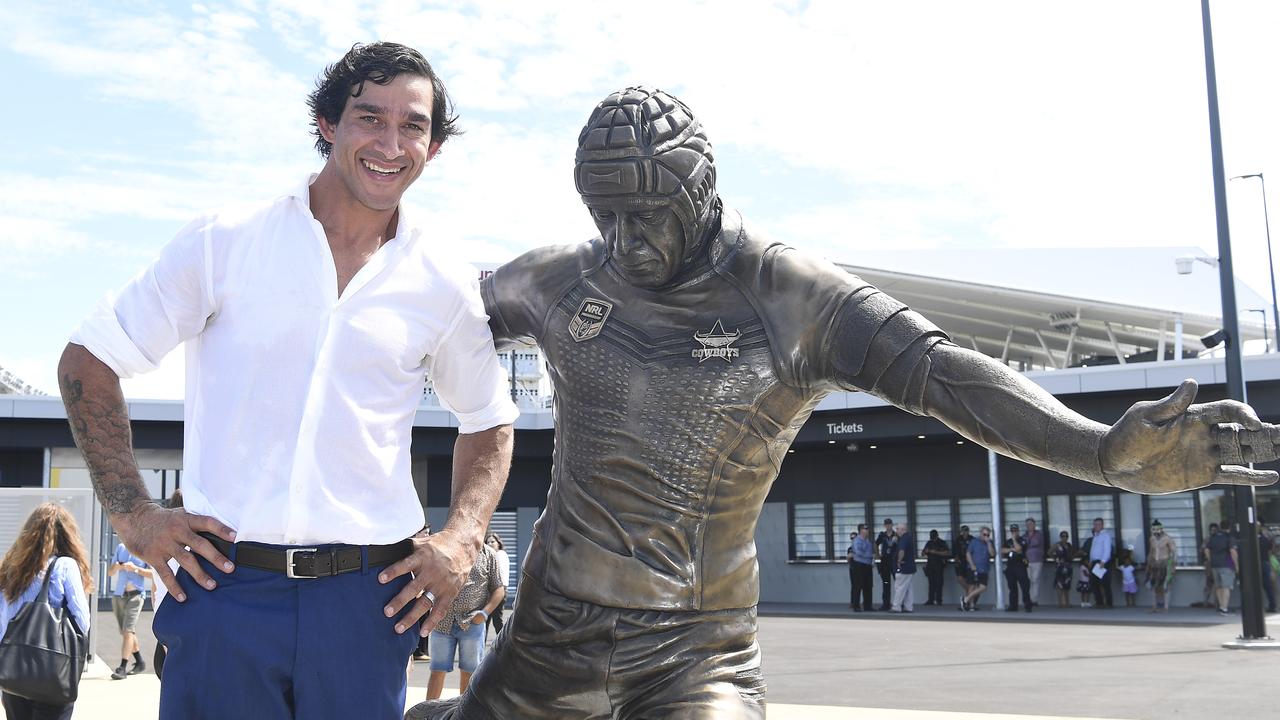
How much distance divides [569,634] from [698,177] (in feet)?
3.73

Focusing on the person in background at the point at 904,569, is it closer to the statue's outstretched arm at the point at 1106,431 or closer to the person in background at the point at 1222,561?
the person in background at the point at 1222,561

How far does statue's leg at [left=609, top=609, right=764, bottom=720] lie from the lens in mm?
2893

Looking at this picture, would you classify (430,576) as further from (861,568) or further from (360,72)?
(861,568)

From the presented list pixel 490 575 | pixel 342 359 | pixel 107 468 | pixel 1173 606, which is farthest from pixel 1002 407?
pixel 1173 606

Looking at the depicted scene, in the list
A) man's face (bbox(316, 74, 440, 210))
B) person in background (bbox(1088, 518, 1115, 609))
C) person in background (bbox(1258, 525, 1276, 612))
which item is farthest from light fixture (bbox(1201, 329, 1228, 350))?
man's face (bbox(316, 74, 440, 210))

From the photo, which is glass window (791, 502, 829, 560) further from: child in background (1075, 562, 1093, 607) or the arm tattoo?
the arm tattoo

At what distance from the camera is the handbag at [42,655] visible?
6188 mm

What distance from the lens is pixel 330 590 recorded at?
251cm

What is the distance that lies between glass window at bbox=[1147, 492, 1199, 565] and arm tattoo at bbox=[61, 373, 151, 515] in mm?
20995

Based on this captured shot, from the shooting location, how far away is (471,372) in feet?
9.50

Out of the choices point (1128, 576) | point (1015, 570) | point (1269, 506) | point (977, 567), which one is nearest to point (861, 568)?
point (977, 567)

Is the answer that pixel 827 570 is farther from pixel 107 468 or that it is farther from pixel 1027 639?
pixel 107 468

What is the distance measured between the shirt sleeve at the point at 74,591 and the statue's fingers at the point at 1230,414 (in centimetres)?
579

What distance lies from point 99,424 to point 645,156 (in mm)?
1286
